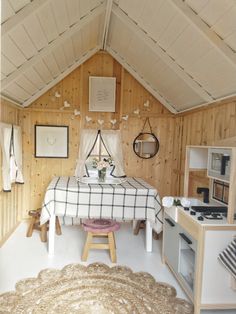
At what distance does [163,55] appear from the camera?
3215 mm

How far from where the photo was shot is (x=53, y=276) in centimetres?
284

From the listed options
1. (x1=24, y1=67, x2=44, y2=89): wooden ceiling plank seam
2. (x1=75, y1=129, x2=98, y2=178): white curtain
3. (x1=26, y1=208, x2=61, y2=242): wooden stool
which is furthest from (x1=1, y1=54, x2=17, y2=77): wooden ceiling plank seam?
(x1=26, y1=208, x2=61, y2=242): wooden stool

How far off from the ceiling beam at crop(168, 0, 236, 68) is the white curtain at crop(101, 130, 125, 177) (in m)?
2.53

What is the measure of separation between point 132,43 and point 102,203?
82.0 inches

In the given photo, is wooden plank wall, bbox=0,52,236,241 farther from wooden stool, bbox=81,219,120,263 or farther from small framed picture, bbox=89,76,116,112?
wooden stool, bbox=81,219,120,263

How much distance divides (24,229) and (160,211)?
2.18m

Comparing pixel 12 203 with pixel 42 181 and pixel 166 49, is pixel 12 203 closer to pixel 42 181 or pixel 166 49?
pixel 42 181

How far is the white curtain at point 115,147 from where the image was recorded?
467 cm

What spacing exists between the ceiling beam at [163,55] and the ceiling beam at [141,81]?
1178mm

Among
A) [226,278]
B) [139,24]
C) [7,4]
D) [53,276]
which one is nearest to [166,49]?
[139,24]

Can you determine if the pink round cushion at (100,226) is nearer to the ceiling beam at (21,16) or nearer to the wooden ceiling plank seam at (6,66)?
the wooden ceiling plank seam at (6,66)

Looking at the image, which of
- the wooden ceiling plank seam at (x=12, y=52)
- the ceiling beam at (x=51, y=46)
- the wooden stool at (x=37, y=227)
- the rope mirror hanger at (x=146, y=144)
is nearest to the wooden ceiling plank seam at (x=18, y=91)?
the ceiling beam at (x=51, y=46)

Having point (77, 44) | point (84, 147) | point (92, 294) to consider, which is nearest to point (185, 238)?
point (92, 294)

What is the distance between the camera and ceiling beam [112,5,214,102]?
307cm
